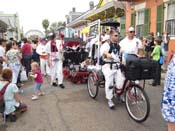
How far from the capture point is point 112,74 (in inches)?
254

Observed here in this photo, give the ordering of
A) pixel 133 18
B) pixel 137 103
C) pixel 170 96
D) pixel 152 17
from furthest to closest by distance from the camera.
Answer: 1. pixel 133 18
2. pixel 152 17
3. pixel 137 103
4. pixel 170 96

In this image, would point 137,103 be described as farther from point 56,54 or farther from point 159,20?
point 159,20

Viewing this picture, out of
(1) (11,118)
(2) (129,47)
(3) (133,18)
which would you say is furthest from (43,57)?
(1) (11,118)

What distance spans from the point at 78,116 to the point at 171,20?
789 centimetres

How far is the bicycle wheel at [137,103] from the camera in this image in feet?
17.7

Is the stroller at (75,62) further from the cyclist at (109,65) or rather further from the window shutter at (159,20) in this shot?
the window shutter at (159,20)

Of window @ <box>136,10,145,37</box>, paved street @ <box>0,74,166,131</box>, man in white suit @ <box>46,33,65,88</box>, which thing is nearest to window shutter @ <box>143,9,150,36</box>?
window @ <box>136,10,145,37</box>

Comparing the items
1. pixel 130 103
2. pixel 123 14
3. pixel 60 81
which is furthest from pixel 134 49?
pixel 123 14

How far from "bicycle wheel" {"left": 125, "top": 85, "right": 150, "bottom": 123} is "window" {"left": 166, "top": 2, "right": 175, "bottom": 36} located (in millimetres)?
7118

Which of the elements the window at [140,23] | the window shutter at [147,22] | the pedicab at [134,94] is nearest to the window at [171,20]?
the window shutter at [147,22]

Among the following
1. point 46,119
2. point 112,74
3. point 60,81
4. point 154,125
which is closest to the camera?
point 154,125

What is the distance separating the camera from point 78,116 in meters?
6.03

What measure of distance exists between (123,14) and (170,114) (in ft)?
53.9

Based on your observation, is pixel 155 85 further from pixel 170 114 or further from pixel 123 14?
pixel 123 14
